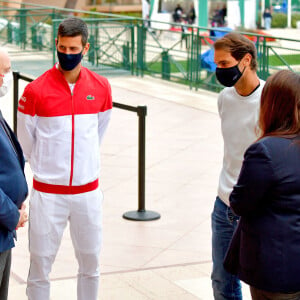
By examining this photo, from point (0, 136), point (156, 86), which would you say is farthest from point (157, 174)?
point (156, 86)

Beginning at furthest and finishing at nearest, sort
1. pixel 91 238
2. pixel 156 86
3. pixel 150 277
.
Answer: pixel 156 86, pixel 150 277, pixel 91 238

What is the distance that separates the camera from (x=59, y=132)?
4.61m

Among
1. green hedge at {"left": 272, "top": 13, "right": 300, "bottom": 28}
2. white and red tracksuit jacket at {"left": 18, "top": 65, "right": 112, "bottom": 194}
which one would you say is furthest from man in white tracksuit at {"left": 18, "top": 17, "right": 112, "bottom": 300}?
green hedge at {"left": 272, "top": 13, "right": 300, "bottom": 28}

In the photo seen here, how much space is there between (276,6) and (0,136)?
48.7m

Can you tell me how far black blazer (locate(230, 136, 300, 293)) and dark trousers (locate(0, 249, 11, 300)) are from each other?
1.29m

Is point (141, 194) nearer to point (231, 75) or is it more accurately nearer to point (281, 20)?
point (231, 75)

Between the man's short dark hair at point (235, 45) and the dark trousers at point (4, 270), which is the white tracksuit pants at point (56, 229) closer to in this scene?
the dark trousers at point (4, 270)

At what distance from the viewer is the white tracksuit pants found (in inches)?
183

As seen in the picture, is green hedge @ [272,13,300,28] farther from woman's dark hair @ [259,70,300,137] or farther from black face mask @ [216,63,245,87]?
woman's dark hair @ [259,70,300,137]

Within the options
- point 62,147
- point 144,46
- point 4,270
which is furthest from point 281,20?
point 4,270

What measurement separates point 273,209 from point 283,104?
18.0 inches

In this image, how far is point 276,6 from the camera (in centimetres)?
5116

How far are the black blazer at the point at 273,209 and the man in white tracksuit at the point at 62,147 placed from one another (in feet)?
4.32

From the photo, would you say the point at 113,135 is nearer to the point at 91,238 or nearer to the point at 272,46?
the point at 272,46
